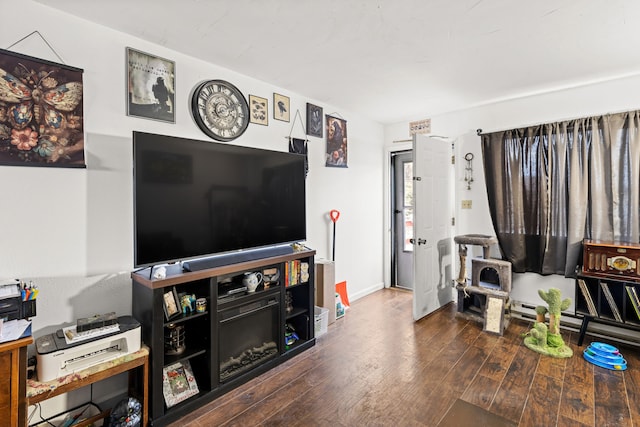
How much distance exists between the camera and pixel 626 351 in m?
2.75

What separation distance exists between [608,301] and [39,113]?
4450 mm

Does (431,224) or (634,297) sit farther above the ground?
(431,224)

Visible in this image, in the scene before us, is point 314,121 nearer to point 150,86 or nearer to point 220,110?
point 220,110

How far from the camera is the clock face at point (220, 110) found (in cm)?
250

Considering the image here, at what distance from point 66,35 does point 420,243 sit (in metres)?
3.35

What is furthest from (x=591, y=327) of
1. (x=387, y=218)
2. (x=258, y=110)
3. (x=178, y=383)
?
(x=258, y=110)

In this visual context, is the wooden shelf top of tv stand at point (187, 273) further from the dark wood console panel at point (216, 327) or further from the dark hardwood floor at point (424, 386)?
the dark hardwood floor at point (424, 386)

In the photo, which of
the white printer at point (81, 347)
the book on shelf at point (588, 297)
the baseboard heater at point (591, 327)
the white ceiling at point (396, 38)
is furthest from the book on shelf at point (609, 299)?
the white printer at point (81, 347)

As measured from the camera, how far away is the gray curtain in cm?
294

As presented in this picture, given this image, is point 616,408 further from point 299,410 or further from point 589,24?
point 589,24

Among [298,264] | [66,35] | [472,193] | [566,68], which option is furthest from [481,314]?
[66,35]

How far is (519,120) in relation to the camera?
354 cm

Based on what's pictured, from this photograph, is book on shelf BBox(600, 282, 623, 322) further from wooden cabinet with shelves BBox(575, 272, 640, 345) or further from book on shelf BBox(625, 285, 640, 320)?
book on shelf BBox(625, 285, 640, 320)

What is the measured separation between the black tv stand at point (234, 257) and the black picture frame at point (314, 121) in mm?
1377
